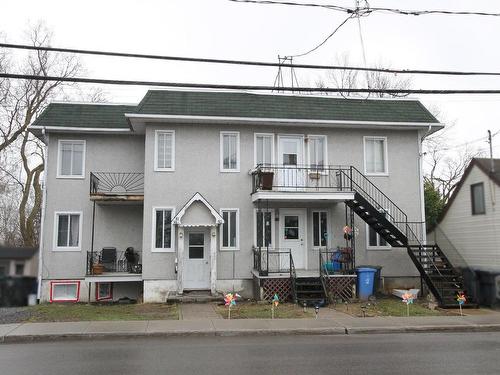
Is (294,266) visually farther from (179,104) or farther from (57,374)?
(57,374)

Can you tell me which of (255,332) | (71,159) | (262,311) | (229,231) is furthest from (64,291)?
(255,332)

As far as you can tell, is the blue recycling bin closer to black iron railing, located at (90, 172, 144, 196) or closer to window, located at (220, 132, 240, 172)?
window, located at (220, 132, 240, 172)

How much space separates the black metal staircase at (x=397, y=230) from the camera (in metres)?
15.5

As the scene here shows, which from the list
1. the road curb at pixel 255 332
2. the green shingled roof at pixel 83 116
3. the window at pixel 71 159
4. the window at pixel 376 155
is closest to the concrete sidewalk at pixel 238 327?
the road curb at pixel 255 332

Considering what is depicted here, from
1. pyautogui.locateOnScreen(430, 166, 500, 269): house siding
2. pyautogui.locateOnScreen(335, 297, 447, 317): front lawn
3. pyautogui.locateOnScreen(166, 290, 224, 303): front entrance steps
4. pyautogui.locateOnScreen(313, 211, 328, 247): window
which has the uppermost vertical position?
pyautogui.locateOnScreen(313, 211, 328, 247): window

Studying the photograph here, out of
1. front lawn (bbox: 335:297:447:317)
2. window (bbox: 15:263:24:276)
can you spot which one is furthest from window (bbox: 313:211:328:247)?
window (bbox: 15:263:24:276)

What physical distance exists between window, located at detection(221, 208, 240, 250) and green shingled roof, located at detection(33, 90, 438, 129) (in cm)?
364

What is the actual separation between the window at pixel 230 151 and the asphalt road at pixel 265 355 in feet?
26.5

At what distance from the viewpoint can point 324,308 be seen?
50.4 feet

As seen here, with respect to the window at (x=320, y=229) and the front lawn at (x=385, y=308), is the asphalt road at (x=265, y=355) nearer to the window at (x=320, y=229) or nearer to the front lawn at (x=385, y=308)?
the front lawn at (x=385, y=308)

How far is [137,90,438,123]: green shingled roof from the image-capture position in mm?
17672

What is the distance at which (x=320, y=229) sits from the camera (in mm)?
18547

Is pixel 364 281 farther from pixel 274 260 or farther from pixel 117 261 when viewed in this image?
pixel 117 261

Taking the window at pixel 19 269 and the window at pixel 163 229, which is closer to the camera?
the window at pixel 19 269
